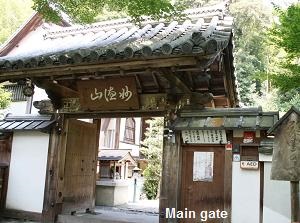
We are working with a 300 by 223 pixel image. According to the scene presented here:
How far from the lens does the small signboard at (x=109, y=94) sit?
30.0ft

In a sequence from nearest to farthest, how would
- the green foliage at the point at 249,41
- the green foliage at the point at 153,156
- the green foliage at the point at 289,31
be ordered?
1. the green foliage at the point at 289,31
2. the green foliage at the point at 153,156
3. the green foliage at the point at 249,41

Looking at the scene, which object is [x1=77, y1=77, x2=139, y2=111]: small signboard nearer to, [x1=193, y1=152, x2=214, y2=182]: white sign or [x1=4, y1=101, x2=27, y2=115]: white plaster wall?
[x1=193, y1=152, x2=214, y2=182]: white sign

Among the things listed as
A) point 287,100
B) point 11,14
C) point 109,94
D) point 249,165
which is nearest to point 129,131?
point 287,100

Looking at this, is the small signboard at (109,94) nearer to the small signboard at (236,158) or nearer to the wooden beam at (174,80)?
the wooden beam at (174,80)

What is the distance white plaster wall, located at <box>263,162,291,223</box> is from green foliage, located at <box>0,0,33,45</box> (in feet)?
70.9

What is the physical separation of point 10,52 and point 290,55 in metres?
16.0

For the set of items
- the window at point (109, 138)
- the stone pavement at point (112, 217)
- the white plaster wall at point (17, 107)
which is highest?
the white plaster wall at point (17, 107)

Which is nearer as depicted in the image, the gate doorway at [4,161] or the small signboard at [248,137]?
the small signboard at [248,137]

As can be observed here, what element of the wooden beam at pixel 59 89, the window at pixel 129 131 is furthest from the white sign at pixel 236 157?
the window at pixel 129 131

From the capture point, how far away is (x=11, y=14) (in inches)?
1006

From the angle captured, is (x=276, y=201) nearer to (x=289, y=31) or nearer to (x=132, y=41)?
(x=289, y=31)

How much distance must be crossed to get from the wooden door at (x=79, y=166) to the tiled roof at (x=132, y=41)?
2661 mm

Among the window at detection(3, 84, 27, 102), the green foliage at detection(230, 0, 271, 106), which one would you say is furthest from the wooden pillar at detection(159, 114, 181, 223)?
the green foliage at detection(230, 0, 271, 106)

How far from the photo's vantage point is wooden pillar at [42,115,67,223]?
9875 mm
